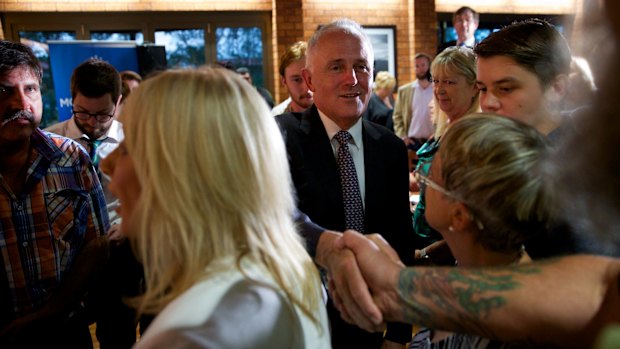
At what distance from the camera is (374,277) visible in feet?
3.87

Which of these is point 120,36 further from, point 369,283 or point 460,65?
point 369,283

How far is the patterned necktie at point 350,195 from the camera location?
1894 mm

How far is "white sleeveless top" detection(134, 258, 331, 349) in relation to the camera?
32.1 inches

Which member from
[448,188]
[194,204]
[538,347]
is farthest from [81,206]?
[538,347]

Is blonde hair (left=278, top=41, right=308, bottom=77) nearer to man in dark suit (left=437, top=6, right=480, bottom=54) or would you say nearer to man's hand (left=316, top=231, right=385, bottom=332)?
man's hand (left=316, top=231, right=385, bottom=332)

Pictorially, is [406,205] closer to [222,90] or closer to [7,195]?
[222,90]

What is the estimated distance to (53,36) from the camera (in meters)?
7.11

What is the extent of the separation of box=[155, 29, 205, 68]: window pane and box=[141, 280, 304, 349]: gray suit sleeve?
22.7 feet

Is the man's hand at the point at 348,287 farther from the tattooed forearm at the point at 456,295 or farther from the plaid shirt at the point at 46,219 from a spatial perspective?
the plaid shirt at the point at 46,219

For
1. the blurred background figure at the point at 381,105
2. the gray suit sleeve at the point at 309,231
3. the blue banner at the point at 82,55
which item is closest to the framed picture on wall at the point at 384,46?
the blurred background figure at the point at 381,105

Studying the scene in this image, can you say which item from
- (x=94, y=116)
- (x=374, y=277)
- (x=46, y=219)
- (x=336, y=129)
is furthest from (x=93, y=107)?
(x=374, y=277)

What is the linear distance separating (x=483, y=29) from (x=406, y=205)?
7.17m

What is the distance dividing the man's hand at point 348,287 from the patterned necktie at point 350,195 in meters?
0.42

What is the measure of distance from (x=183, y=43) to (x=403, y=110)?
335cm
